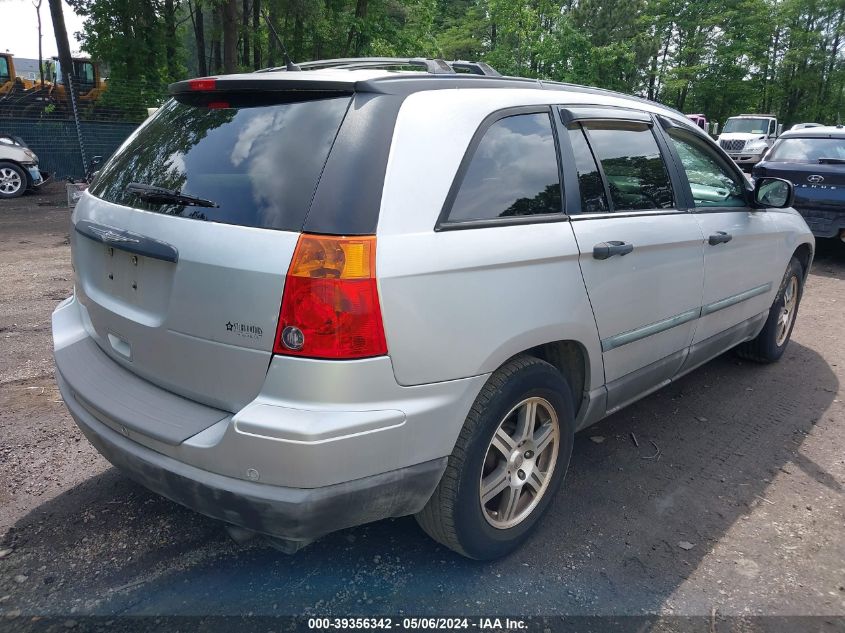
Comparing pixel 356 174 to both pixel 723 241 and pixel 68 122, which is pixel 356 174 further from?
pixel 68 122

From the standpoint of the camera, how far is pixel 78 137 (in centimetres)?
1606

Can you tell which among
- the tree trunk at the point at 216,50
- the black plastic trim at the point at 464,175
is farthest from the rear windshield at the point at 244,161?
the tree trunk at the point at 216,50

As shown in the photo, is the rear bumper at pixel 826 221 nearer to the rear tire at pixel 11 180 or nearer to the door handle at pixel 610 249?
the door handle at pixel 610 249

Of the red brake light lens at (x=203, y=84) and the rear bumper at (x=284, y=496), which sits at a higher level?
the red brake light lens at (x=203, y=84)

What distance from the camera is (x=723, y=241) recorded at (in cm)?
377

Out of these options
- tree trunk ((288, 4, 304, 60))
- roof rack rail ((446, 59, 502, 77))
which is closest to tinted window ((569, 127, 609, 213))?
roof rack rail ((446, 59, 502, 77))

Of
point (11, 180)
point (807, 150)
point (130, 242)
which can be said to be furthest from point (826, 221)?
point (11, 180)

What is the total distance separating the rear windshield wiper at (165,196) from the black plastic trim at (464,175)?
0.77 metres

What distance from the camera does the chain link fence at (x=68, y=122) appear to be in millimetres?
15500

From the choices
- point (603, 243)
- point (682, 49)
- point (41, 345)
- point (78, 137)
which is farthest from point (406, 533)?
point (682, 49)

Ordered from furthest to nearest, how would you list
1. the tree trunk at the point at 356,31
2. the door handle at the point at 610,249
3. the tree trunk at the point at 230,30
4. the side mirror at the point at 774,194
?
the tree trunk at the point at 356,31, the tree trunk at the point at 230,30, the side mirror at the point at 774,194, the door handle at the point at 610,249

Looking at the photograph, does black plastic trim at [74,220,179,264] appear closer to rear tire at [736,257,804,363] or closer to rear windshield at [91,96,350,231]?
rear windshield at [91,96,350,231]

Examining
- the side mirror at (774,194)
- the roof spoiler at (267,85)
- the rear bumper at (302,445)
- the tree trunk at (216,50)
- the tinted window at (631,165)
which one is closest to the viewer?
the rear bumper at (302,445)

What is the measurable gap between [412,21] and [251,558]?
24.7 metres
